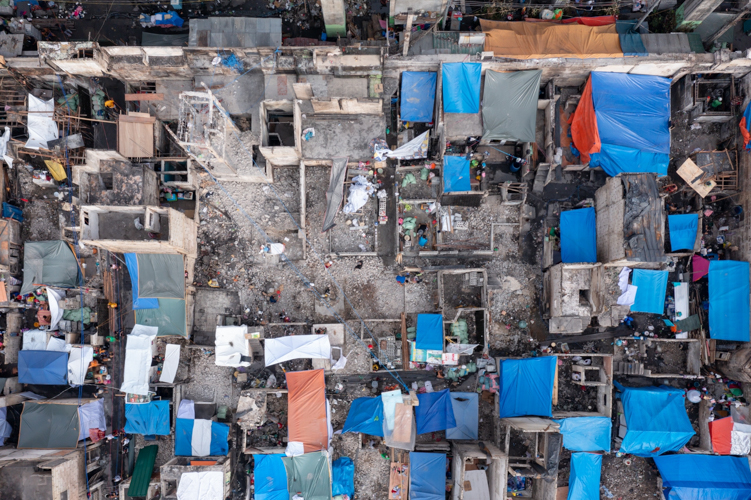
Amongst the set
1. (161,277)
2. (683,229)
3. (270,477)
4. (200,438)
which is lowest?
(270,477)

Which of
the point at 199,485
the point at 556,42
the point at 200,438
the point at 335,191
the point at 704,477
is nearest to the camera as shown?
the point at 199,485

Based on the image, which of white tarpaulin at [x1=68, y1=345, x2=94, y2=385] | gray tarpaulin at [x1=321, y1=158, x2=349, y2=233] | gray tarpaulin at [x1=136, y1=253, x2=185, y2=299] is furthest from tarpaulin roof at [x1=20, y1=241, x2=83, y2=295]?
gray tarpaulin at [x1=321, y1=158, x2=349, y2=233]

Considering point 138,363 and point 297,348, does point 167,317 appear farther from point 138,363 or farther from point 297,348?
point 297,348

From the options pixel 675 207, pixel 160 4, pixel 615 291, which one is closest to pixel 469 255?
pixel 615 291

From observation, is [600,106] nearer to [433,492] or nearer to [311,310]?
[311,310]

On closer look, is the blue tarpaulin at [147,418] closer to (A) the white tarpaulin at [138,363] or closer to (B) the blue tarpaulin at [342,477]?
(A) the white tarpaulin at [138,363]

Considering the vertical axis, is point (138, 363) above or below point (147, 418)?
above

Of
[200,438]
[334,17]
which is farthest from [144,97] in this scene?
[200,438]
